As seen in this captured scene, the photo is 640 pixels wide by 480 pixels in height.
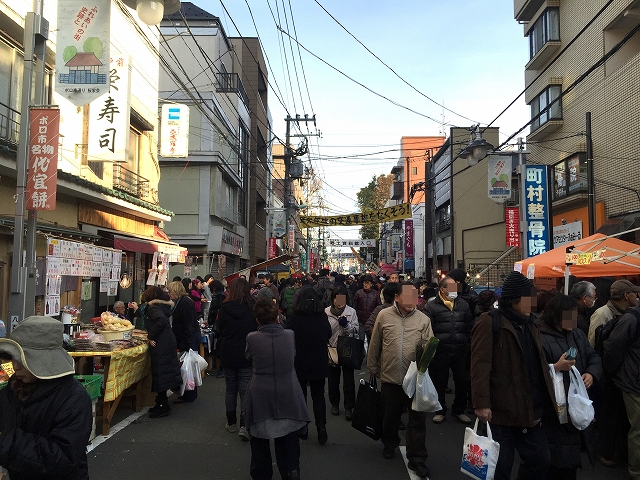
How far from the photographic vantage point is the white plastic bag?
784cm

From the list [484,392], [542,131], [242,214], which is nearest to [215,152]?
[242,214]

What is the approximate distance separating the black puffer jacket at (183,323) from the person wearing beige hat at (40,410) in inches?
215

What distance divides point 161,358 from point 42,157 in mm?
3090

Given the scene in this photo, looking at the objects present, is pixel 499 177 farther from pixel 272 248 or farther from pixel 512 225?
pixel 272 248

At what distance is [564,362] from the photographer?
4.18 m

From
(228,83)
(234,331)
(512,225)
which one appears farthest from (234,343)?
(228,83)

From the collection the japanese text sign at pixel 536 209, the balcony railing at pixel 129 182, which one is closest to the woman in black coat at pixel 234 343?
the balcony railing at pixel 129 182

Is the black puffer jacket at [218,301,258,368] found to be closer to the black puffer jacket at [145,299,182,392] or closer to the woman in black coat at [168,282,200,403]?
the black puffer jacket at [145,299,182,392]

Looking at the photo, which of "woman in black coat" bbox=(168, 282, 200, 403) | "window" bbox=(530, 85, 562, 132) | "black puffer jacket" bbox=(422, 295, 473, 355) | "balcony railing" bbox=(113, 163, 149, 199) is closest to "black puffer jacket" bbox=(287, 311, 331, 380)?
"black puffer jacket" bbox=(422, 295, 473, 355)

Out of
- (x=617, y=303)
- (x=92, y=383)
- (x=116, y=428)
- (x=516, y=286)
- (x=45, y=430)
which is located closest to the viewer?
(x=45, y=430)

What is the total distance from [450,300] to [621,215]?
11.0m

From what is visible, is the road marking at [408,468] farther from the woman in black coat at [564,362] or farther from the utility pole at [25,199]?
the utility pole at [25,199]

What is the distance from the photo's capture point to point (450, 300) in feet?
23.5

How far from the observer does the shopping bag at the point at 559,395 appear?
4180 millimetres
